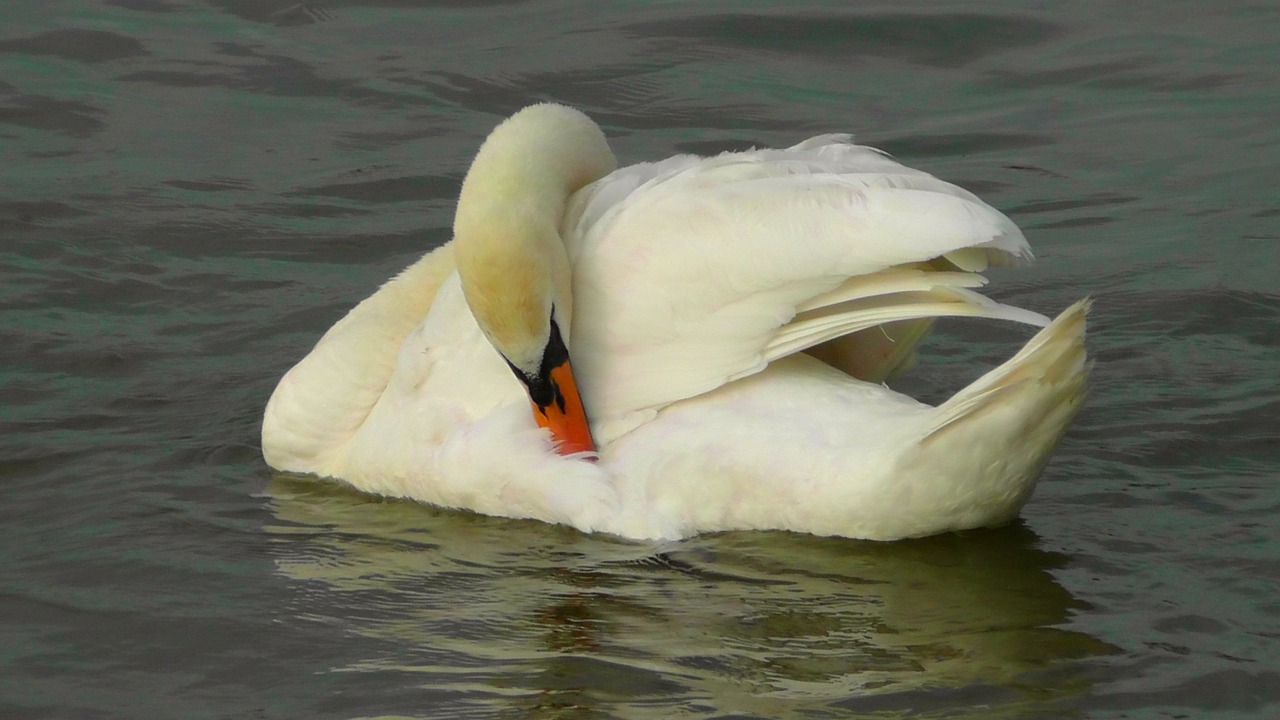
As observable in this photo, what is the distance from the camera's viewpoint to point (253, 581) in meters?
5.25

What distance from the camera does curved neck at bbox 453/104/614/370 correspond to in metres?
5.24

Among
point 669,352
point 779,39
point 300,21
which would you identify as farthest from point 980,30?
point 669,352

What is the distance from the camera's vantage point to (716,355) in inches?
203

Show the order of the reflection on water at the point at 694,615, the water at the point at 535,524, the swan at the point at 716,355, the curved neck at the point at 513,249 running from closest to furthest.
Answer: the reflection on water at the point at 694,615, the water at the point at 535,524, the swan at the point at 716,355, the curved neck at the point at 513,249

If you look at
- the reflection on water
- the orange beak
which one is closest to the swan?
the orange beak

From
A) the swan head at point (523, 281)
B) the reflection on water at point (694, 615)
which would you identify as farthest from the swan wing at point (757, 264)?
the reflection on water at point (694, 615)

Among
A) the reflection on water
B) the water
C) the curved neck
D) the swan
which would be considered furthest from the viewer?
the curved neck

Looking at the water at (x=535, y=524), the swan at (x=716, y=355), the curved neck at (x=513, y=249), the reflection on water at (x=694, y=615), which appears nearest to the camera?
the reflection on water at (x=694, y=615)

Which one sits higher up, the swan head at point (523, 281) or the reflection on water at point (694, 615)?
the swan head at point (523, 281)

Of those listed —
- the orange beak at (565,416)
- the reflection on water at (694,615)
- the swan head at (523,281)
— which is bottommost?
the reflection on water at (694,615)

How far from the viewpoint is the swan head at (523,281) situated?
525cm

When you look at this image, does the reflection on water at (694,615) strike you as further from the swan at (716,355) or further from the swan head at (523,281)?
the swan head at (523,281)

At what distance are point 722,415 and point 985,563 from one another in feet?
2.75

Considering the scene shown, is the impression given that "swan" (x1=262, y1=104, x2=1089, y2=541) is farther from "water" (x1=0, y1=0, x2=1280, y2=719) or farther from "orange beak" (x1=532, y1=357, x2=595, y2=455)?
"water" (x1=0, y1=0, x2=1280, y2=719)
